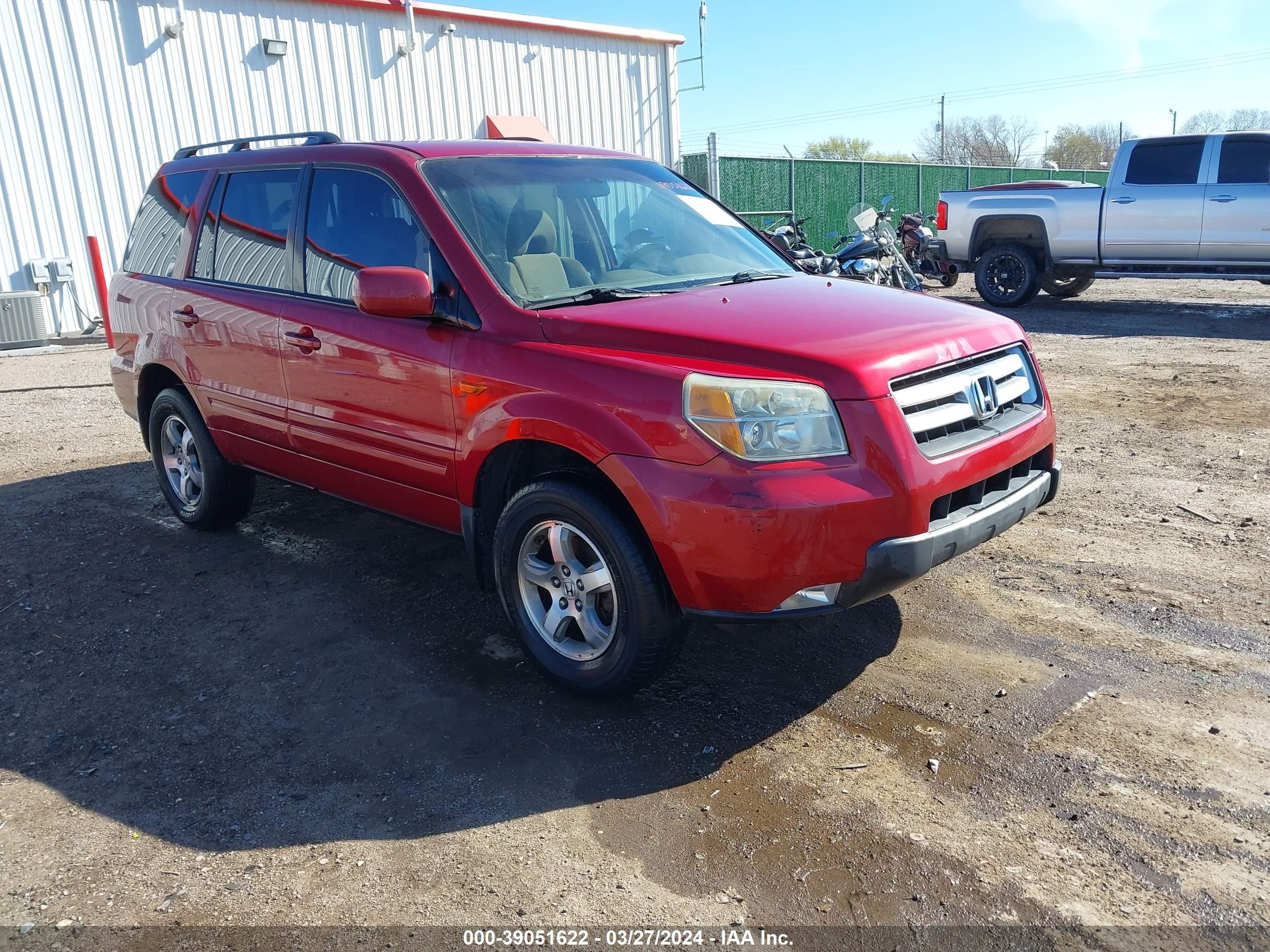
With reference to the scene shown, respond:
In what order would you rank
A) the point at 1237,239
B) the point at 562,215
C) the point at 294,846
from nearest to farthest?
the point at 294,846 < the point at 562,215 < the point at 1237,239

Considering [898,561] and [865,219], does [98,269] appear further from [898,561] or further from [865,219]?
[898,561]

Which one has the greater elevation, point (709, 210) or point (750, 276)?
point (709, 210)

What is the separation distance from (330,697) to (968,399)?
100 inches

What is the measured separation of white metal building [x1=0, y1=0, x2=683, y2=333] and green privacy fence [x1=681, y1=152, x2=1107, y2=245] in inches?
155

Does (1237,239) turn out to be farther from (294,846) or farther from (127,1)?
(127,1)

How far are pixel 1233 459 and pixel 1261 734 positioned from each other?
3.57 m

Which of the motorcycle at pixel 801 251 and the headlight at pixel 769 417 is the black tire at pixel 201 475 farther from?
the headlight at pixel 769 417

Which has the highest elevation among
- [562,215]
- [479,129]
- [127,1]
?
[127,1]

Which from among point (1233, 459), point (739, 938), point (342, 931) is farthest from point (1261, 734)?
point (1233, 459)

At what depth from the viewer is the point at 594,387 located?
3.31 meters

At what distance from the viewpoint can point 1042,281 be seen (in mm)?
14641

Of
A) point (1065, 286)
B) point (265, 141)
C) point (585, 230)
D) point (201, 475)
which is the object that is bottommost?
point (1065, 286)

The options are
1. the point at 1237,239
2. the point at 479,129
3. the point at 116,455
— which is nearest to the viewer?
the point at 116,455

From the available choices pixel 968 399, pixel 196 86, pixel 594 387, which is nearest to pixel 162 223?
pixel 594 387
